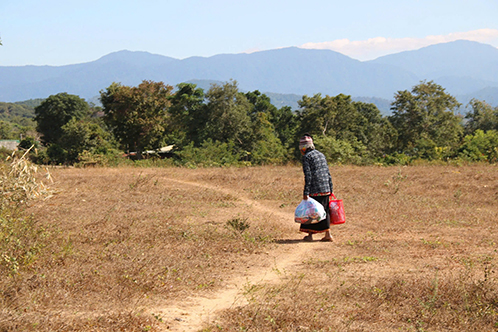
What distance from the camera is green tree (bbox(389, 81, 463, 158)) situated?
3381 centimetres

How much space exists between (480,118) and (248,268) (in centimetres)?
4468

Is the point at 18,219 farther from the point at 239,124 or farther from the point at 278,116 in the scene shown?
the point at 278,116

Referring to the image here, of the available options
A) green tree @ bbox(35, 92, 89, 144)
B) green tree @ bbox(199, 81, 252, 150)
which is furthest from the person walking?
green tree @ bbox(35, 92, 89, 144)

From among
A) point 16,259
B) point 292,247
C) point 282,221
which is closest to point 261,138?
point 282,221

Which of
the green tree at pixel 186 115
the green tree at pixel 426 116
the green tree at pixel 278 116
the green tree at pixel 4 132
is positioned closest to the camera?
the green tree at pixel 426 116

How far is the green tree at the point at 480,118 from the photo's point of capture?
42375 millimetres

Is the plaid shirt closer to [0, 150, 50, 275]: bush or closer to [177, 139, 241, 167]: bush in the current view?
[0, 150, 50, 275]: bush

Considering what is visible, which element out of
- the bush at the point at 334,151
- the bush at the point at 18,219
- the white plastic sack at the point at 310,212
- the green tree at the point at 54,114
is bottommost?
the bush at the point at 334,151

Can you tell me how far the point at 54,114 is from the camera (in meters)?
54.1

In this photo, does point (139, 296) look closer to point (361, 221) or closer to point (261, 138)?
point (361, 221)

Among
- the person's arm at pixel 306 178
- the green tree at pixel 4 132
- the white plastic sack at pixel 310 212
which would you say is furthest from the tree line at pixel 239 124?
the green tree at pixel 4 132

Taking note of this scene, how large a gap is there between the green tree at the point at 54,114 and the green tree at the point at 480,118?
148 feet

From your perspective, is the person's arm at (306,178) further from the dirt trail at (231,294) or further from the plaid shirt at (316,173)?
the dirt trail at (231,294)

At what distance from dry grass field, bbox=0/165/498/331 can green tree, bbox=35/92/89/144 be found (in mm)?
46120
